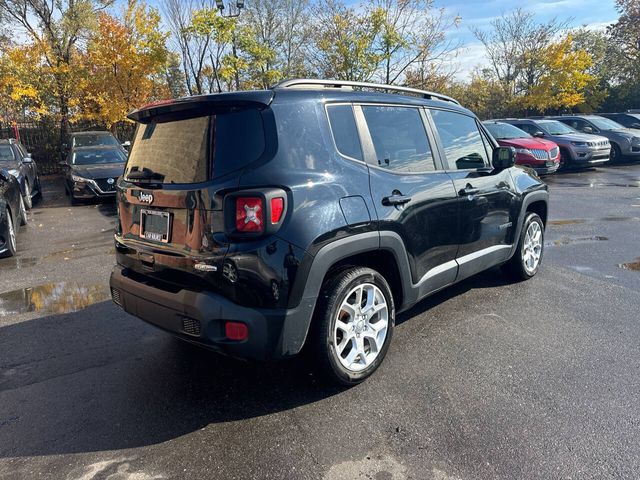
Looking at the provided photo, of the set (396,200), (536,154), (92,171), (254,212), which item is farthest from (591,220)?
(92,171)

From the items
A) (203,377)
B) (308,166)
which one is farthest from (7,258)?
(308,166)

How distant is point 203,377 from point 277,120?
1.90 meters

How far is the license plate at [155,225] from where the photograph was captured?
3.02 m

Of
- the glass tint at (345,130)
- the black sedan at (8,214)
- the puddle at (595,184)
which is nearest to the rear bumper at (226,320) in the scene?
the glass tint at (345,130)

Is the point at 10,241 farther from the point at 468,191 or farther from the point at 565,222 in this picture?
the point at 565,222

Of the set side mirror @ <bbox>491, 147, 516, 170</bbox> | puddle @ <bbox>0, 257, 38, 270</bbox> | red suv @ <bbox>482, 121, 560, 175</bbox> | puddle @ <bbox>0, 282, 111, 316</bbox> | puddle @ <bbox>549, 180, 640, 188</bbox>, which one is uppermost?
side mirror @ <bbox>491, 147, 516, 170</bbox>

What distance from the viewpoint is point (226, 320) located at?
8.88ft

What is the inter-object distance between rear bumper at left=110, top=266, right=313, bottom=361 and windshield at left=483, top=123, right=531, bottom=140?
13698mm

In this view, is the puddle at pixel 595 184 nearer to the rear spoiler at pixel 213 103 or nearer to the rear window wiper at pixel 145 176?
the rear spoiler at pixel 213 103

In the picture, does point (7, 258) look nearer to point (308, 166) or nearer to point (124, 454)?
point (124, 454)

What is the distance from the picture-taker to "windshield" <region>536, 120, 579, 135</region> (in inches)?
652

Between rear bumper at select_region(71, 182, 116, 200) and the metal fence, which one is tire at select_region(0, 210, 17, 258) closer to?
rear bumper at select_region(71, 182, 116, 200)

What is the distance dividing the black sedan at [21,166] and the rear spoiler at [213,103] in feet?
28.8

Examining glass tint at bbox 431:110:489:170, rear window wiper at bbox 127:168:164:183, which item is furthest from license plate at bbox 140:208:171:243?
glass tint at bbox 431:110:489:170
